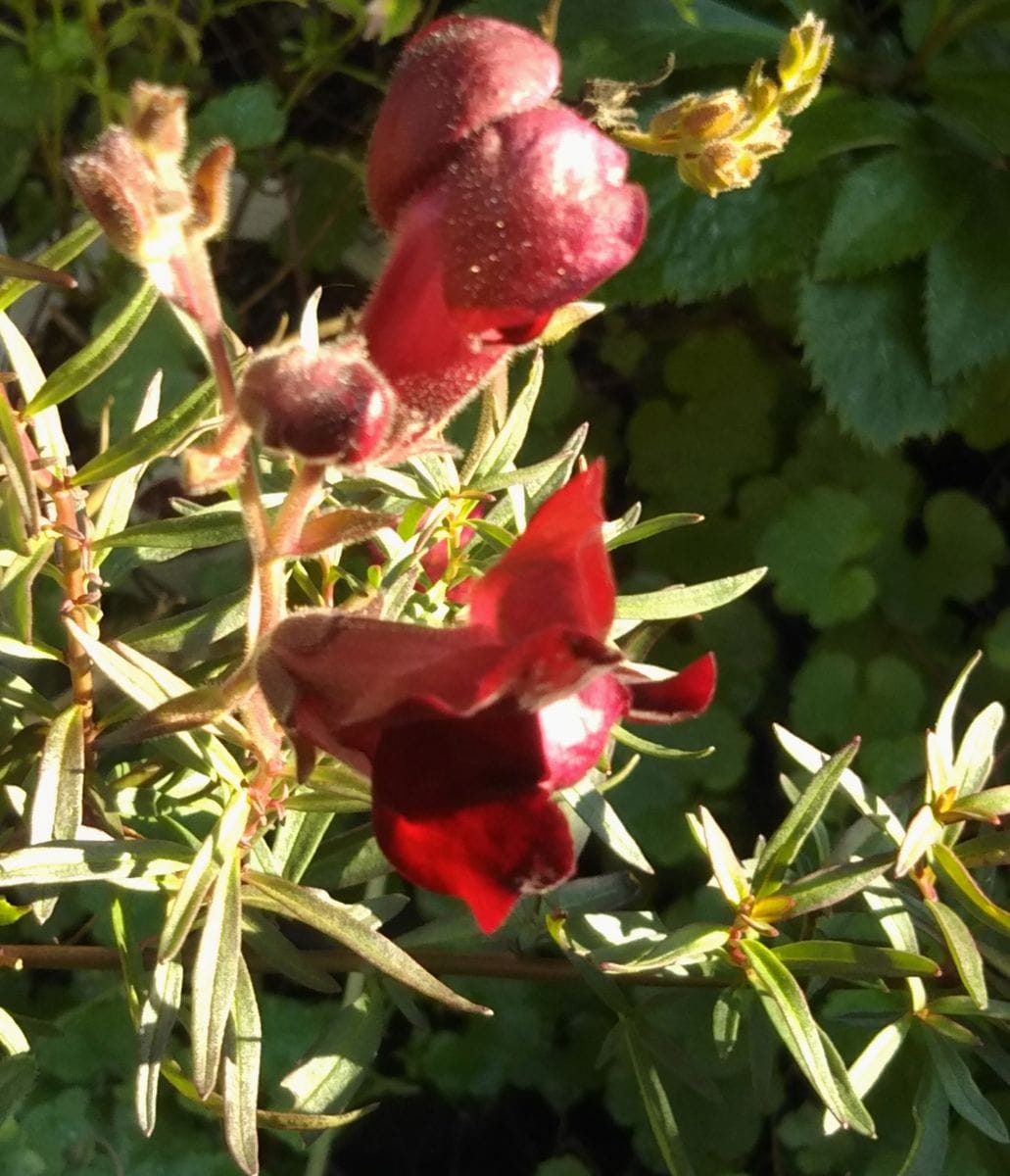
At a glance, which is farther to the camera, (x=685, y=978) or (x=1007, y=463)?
(x=1007, y=463)

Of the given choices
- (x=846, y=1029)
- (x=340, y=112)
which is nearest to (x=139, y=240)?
(x=846, y=1029)

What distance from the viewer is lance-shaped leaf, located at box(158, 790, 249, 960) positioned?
615 mm

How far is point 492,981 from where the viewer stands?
44.2 inches

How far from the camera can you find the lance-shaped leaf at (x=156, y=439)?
2.14 feet

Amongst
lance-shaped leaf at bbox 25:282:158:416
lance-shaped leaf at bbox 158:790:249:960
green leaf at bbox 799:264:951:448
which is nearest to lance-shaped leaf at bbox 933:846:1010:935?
lance-shaped leaf at bbox 158:790:249:960

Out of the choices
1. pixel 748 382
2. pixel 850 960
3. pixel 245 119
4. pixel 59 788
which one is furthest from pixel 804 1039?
pixel 245 119

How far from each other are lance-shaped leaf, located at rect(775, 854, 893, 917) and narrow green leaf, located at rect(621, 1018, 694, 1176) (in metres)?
0.14

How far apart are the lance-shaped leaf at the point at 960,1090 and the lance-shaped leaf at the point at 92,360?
58 centimetres

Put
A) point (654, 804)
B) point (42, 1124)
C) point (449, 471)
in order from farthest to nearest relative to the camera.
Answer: point (654, 804) → point (42, 1124) → point (449, 471)

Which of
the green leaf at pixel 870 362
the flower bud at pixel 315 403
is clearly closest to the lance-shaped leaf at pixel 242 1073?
the flower bud at pixel 315 403

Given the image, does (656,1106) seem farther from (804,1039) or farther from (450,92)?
(450,92)

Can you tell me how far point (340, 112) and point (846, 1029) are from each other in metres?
1.15

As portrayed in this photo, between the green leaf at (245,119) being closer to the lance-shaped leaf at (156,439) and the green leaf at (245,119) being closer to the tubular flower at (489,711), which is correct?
the lance-shaped leaf at (156,439)

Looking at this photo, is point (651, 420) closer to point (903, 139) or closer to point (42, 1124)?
point (903, 139)
